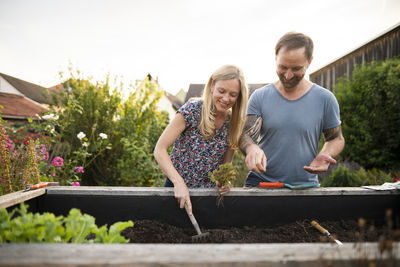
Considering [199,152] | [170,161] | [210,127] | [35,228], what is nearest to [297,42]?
[210,127]

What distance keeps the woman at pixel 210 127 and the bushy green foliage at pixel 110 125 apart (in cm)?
268

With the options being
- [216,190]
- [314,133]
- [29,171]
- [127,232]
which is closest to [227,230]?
[216,190]

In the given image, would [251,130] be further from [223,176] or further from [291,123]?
[223,176]

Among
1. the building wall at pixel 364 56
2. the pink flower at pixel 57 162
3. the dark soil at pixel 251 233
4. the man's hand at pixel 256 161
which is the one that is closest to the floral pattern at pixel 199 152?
the man's hand at pixel 256 161

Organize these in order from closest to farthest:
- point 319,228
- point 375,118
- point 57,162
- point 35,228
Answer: point 35,228 → point 319,228 → point 57,162 → point 375,118

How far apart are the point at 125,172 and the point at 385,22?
7058 millimetres

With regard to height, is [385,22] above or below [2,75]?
below

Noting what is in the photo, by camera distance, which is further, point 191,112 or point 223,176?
point 191,112

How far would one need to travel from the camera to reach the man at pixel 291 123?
5.41ft

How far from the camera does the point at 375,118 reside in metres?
5.11

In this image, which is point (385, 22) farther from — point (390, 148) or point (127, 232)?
point (127, 232)

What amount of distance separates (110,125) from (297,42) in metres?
3.80

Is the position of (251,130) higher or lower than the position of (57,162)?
higher

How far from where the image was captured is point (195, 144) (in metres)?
1.70
